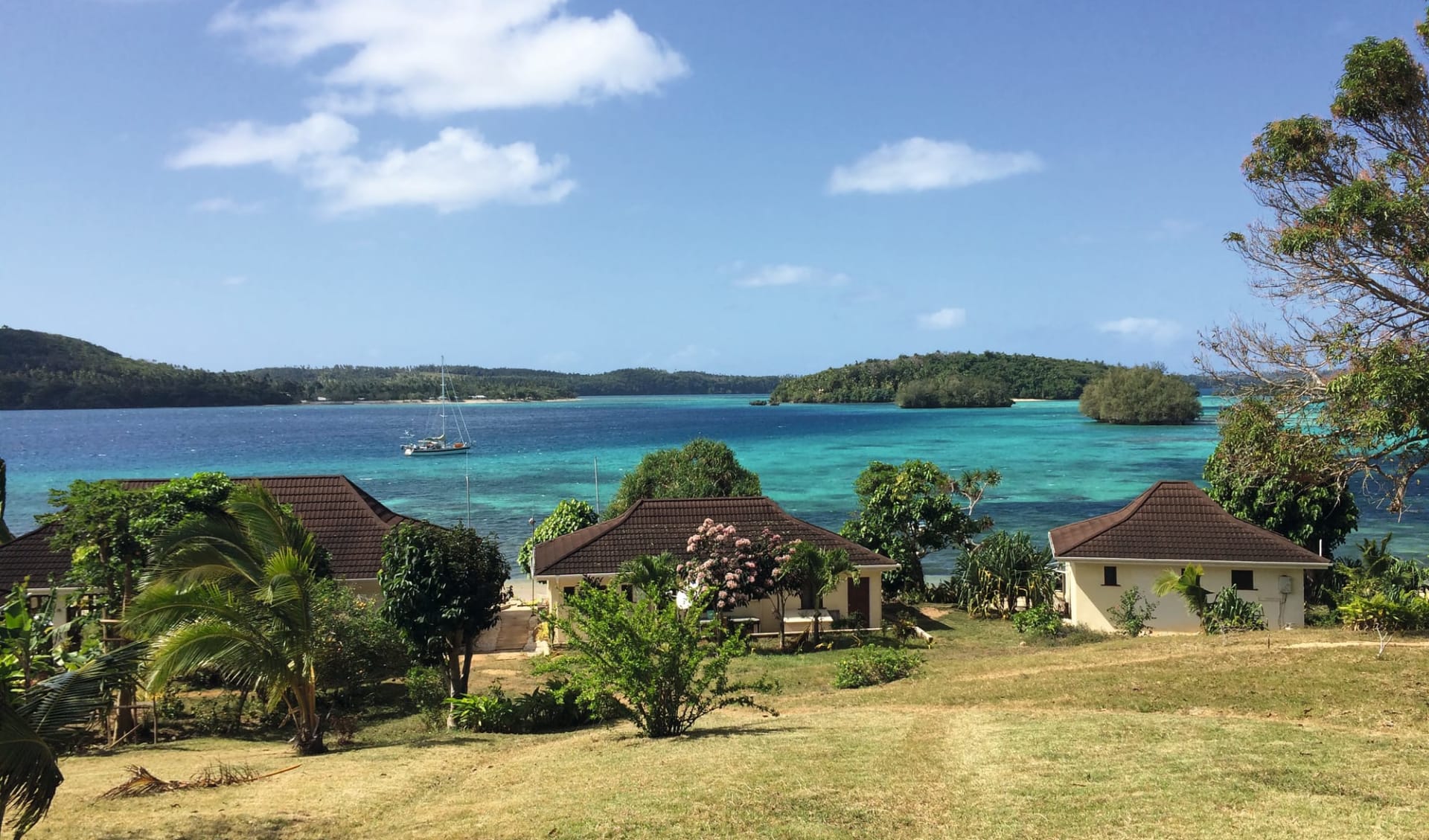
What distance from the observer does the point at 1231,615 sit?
23094 millimetres

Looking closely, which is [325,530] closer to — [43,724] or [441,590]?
[441,590]

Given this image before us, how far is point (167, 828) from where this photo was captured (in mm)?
9242

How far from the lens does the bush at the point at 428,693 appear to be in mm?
16688

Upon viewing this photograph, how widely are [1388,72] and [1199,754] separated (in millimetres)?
10025

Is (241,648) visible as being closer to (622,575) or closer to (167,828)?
(167,828)

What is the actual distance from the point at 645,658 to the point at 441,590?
562cm

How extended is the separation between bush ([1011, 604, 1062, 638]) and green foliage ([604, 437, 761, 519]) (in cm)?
1569

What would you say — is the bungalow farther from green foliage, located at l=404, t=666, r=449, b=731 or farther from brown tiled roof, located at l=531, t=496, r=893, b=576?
green foliage, located at l=404, t=666, r=449, b=731

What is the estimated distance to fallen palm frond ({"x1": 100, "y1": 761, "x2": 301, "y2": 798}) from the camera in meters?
10.6

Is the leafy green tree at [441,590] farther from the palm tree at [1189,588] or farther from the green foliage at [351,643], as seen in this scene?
the palm tree at [1189,588]

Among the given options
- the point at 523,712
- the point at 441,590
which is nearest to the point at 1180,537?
the point at 523,712

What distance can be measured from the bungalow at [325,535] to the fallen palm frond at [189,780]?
37.4 feet

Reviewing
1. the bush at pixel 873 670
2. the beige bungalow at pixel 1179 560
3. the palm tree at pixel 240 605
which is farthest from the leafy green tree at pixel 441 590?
the beige bungalow at pixel 1179 560

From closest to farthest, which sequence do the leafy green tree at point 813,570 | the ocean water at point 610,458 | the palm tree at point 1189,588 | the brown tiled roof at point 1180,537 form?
the palm tree at point 1189,588 → the leafy green tree at point 813,570 → the brown tiled roof at point 1180,537 → the ocean water at point 610,458
